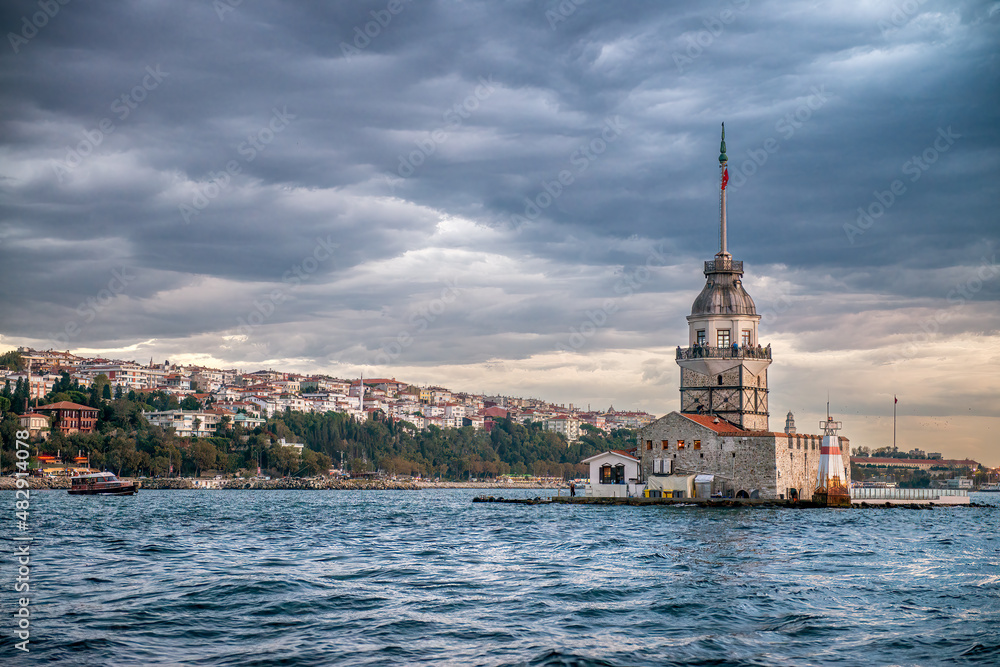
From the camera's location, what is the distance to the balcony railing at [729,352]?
181 feet

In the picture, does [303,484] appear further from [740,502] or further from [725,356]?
[740,502]

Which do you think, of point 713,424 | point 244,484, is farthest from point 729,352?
point 244,484

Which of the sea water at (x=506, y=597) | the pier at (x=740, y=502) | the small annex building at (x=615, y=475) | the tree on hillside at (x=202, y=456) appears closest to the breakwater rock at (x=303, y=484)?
the tree on hillside at (x=202, y=456)

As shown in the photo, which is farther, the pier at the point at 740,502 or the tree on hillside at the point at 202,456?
the tree on hillside at the point at 202,456

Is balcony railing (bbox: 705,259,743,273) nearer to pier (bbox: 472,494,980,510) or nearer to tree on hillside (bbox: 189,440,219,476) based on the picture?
pier (bbox: 472,494,980,510)

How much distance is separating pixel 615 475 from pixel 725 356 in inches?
360

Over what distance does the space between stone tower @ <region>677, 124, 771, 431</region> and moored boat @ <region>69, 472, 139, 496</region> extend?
1708 inches

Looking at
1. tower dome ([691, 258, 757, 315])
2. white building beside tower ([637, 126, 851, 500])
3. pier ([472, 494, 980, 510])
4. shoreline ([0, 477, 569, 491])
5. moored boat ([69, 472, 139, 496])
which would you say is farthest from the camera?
shoreline ([0, 477, 569, 491])

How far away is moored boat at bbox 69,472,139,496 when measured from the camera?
73375 mm

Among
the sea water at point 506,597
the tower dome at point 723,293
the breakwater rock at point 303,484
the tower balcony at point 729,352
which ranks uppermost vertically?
the tower dome at point 723,293

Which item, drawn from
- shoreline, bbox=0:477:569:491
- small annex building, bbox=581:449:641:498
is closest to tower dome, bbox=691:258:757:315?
small annex building, bbox=581:449:641:498

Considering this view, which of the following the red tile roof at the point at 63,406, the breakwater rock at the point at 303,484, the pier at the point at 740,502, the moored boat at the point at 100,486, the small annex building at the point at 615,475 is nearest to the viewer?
the pier at the point at 740,502

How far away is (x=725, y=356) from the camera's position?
5541cm

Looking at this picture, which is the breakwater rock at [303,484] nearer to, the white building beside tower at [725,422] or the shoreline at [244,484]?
the shoreline at [244,484]
